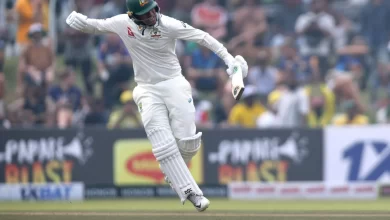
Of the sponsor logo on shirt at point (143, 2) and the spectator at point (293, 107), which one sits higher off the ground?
the sponsor logo on shirt at point (143, 2)

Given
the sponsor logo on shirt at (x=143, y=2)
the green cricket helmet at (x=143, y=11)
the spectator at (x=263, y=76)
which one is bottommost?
the spectator at (x=263, y=76)

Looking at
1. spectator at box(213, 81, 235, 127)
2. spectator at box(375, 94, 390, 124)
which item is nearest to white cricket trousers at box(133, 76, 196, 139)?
spectator at box(213, 81, 235, 127)

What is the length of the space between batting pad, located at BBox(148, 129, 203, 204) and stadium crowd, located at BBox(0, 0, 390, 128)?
4.85 metres

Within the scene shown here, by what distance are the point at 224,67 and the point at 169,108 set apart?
6387 millimetres

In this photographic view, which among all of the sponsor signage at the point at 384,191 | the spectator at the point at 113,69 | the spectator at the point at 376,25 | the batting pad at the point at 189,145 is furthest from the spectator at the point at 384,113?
the batting pad at the point at 189,145

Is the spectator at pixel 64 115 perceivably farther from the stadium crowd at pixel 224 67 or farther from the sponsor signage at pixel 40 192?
the sponsor signage at pixel 40 192

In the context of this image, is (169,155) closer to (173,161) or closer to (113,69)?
(173,161)

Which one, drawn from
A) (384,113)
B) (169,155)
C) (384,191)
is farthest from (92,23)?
(384,113)

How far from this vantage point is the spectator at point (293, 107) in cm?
1337

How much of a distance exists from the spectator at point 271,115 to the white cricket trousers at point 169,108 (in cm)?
494

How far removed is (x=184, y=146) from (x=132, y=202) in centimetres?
380

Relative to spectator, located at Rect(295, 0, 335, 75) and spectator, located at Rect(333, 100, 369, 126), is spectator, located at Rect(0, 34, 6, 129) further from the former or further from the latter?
spectator, located at Rect(333, 100, 369, 126)

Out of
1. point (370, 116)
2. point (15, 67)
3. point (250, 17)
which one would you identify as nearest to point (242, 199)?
point (370, 116)

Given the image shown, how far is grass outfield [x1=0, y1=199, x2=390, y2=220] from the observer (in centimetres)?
853
